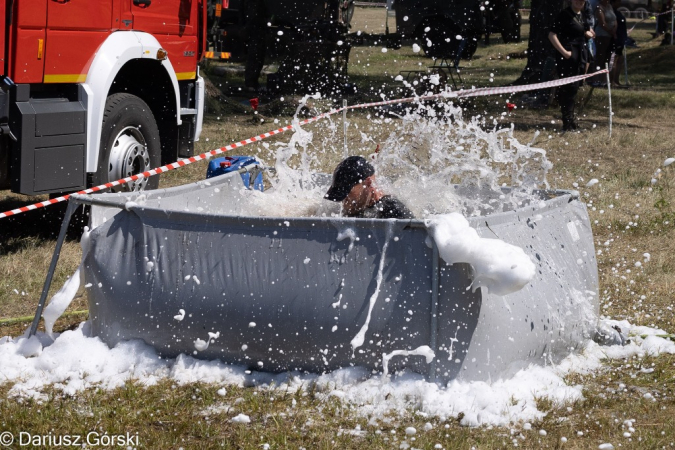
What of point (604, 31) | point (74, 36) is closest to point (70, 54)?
A: point (74, 36)

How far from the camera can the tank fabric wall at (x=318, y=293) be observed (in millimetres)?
4320

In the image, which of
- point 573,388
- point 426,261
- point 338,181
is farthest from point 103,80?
point 573,388

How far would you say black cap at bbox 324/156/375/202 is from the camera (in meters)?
5.19

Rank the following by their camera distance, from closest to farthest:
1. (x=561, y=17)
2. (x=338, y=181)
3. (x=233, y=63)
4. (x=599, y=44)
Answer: (x=338, y=181) < (x=561, y=17) < (x=599, y=44) < (x=233, y=63)

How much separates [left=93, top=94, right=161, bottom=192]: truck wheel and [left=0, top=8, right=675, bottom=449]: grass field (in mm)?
674

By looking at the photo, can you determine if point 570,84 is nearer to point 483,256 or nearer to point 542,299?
point 542,299

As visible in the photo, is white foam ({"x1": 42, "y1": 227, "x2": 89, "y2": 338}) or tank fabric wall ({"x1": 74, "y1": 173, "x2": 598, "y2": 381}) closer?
tank fabric wall ({"x1": 74, "y1": 173, "x2": 598, "y2": 381})

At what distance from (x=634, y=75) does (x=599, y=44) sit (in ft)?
18.4

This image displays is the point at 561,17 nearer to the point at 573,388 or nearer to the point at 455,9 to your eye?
the point at 573,388

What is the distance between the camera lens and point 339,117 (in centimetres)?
1541

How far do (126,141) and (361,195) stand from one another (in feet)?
10.1

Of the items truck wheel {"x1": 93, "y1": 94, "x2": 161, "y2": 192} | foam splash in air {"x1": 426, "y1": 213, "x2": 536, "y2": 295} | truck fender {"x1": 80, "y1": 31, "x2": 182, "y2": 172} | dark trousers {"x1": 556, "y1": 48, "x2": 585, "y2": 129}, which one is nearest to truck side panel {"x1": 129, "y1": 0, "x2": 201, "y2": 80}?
truck fender {"x1": 80, "y1": 31, "x2": 182, "y2": 172}

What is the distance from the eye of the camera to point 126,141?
24.8 feet

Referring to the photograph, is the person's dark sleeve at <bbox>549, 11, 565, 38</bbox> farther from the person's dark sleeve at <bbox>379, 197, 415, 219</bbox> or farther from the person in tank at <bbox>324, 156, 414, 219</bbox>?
the person's dark sleeve at <bbox>379, 197, 415, 219</bbox>
